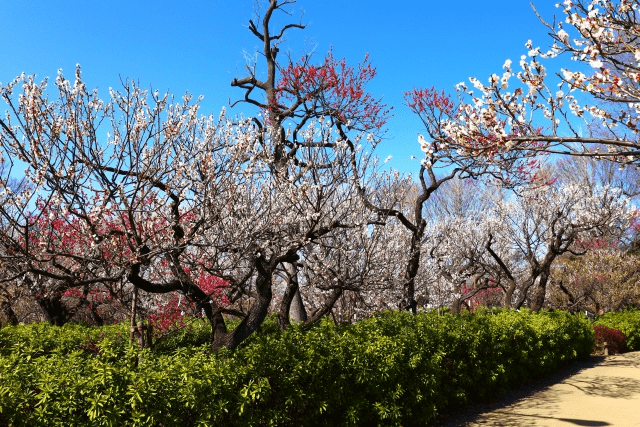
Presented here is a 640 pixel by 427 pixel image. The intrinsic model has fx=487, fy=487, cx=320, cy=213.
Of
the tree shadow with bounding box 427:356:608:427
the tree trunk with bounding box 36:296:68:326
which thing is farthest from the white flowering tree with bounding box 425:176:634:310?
the tree trunk with bounding box 36:296:68:326

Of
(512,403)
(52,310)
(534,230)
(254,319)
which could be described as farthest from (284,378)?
(534,230)

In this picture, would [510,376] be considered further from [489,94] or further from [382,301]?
[489,94]

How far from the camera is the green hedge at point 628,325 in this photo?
49.3 feet

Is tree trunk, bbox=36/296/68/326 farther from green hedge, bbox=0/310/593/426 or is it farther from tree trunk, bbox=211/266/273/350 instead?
tree trunk, bbox=211/266/273/350

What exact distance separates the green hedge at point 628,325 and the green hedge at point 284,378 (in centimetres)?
845

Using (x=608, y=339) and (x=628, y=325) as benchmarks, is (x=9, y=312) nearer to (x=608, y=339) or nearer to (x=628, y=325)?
(x=608, y=339)

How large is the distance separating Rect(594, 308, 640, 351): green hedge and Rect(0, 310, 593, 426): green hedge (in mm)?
8448

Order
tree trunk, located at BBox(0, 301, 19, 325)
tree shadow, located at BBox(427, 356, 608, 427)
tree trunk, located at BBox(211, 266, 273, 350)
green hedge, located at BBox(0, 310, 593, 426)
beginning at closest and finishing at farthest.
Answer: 1. green hedge, located at BBox(0, 310, 593, 426)
2. tree trunk, located at BBox(211, 266, 273, 350)
3. tree shadow, located at BBox(427, 356, 608, 427)
4. tree trunk, located at BBox(0, 301, 19, 325)

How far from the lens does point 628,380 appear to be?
1008 centimetres

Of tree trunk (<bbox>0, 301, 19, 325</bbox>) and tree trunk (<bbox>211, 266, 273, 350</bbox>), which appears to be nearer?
tree trunk (<bbox>211, 266, 273, 350</bbox>)

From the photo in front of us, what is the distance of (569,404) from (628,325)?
29.7ft

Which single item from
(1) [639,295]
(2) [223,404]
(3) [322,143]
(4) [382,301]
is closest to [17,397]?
(2) [223,404]

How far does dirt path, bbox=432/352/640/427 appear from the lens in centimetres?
682

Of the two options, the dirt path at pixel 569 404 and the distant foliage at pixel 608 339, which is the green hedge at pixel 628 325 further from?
the dirt path at pixel 569 404
